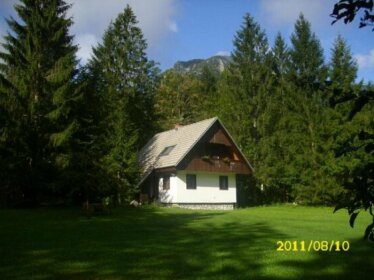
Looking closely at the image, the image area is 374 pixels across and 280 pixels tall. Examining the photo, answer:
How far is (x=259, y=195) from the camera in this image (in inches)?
1703

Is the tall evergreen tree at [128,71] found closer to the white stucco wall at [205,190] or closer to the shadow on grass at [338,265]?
the white stucco wall at [205,190]

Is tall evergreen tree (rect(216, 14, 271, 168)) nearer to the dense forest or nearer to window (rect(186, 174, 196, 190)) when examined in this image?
the dense forest

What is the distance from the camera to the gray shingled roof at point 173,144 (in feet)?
116

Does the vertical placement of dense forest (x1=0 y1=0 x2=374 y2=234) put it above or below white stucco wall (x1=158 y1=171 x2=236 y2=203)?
above

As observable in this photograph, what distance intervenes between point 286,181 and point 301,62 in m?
13.5

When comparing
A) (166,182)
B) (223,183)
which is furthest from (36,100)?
(223,183)

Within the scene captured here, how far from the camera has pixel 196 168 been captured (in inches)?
1400

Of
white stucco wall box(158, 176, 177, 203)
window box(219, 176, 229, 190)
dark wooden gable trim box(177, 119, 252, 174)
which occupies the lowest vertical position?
white stucco wall box(158, 176, 177, 203)

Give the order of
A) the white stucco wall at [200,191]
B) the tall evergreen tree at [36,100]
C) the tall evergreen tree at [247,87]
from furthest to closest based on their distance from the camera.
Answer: the tall evergreen tree at [247,87] → the white stucco wall at [200,191] → the tall evergreen tree at [36,100]

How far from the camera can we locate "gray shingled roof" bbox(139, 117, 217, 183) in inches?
1396
